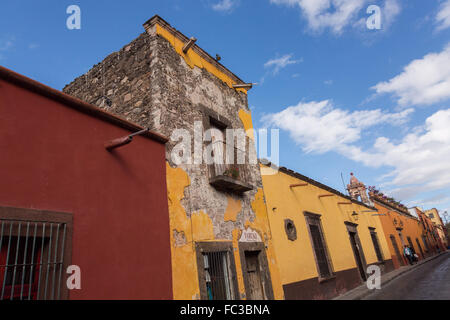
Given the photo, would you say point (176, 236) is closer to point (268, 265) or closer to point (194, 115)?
point (194, 115)

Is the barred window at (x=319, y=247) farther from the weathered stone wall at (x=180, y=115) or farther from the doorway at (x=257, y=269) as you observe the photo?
the doorway at (x=257, y=269)

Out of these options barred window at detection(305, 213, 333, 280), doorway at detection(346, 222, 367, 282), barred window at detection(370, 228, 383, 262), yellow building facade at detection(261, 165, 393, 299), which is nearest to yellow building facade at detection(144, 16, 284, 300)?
yellow building facade at detection(261, 165, 393, 299)

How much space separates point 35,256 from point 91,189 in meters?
0.94

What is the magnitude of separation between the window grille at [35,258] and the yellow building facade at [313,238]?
552 centimetres

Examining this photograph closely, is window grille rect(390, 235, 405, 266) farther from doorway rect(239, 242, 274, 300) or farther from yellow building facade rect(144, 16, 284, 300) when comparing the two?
doorway rect(239, 242, 274, 300)

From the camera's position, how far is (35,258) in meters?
3.26

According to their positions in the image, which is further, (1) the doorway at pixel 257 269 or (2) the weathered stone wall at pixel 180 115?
(1) the doorway at pixel 257 269

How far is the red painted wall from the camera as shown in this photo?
10.5ft

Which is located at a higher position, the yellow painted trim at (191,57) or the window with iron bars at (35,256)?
the yellow painted trim at (191,57)

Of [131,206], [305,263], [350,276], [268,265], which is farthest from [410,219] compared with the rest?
[131,206]

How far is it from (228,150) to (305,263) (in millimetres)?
4447

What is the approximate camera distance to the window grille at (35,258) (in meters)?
2.97

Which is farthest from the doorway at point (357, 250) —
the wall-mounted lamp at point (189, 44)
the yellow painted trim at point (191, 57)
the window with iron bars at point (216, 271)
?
the wall-mounted lamp at point (189, 44)

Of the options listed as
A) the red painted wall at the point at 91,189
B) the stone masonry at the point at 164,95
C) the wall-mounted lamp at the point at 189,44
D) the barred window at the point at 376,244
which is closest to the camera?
the red painted wall at the point at 91,189
